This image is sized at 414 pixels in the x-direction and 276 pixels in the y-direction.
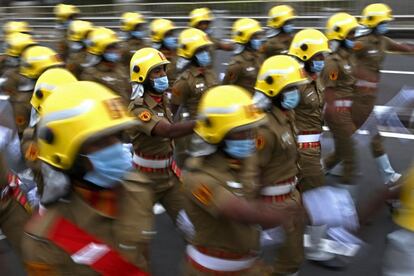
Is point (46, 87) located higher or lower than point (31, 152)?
higher

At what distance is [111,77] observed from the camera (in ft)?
23.2

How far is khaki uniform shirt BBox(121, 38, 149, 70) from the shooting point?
851 centimetres

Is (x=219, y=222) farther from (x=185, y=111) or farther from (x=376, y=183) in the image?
(x=376, y=183)

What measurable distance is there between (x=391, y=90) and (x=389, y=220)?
222 inches

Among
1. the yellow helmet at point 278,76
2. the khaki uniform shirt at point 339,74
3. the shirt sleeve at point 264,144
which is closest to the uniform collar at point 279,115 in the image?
the yellow helmet at point 278,76

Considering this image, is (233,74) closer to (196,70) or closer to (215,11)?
(196,70)

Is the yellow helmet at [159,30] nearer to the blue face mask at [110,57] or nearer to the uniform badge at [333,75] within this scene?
the blue face mask at [110,57]

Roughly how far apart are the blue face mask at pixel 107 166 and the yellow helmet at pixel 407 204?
1615 mm

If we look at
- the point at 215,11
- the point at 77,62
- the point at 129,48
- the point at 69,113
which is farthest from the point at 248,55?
the point at 215,11

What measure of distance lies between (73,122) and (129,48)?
685 centimetres

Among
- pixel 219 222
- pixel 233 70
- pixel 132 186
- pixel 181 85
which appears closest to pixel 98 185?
pixel 132 186

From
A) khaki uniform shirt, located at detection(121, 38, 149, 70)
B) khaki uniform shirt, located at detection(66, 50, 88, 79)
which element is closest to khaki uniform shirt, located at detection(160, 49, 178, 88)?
khaki uniform shirt, located at detection(121, 38, 149, 70)

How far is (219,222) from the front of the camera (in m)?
2.92

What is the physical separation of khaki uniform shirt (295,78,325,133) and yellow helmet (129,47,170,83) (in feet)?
4.81
